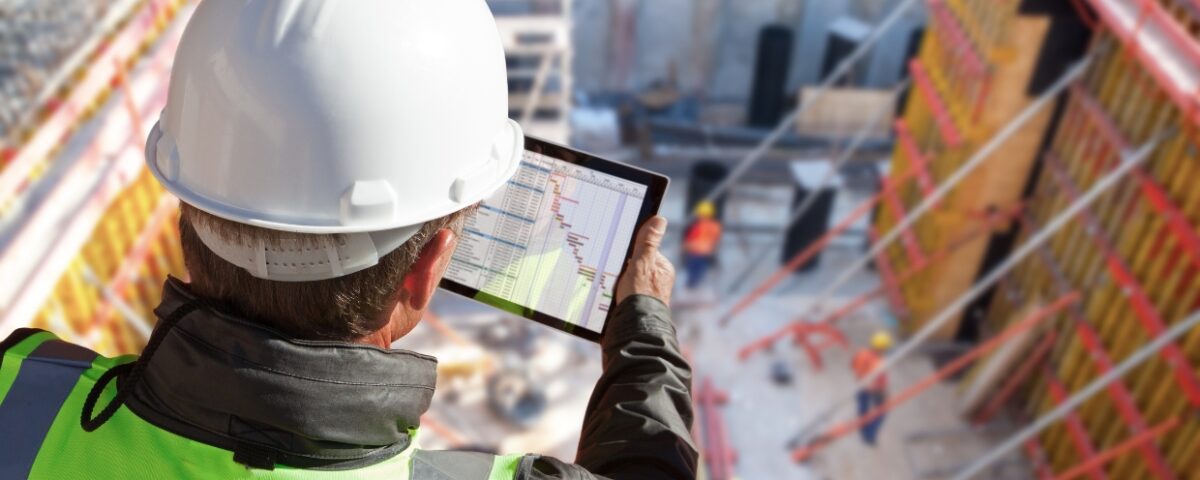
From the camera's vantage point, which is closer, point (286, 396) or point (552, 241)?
point (286, 396)

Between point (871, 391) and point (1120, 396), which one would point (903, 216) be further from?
point (1120, 396)

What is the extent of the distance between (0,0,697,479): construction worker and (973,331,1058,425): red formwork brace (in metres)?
6.52

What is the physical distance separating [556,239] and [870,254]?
5.65 m

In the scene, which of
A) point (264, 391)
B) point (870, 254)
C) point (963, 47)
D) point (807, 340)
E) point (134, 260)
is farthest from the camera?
point (807, 340)

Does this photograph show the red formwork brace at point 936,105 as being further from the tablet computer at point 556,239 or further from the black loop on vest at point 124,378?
the black loop on vest at point 124,378

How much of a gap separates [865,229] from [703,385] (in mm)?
Answer: 3432

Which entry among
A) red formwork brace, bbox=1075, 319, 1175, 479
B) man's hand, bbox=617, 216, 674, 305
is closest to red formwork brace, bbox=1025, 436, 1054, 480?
red formwork brace, bbox=1075, 319, 1175, 479

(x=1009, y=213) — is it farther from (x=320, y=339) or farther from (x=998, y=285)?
(x=320, y=339)

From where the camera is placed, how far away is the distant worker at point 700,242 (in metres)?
8.38

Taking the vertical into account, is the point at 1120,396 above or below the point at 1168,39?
below

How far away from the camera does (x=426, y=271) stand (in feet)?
5.51

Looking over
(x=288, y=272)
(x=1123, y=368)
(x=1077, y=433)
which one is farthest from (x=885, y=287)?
(x=288, y=272)

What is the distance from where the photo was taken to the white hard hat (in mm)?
1523

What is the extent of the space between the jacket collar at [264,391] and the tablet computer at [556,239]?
0.96 m
